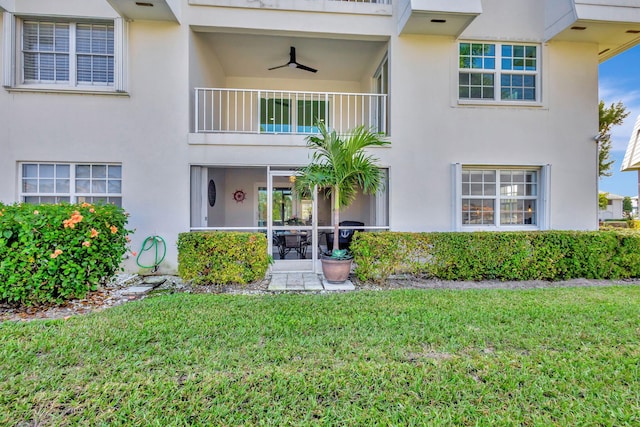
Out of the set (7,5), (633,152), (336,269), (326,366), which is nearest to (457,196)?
(336,269)

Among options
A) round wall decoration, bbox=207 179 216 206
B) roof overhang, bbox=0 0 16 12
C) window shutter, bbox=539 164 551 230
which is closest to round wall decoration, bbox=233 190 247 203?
round wall decoration, bbox=207 179 216 206

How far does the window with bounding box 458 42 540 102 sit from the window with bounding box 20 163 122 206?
28.4ft

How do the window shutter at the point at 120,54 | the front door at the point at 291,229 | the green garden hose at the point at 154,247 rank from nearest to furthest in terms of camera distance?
the window shutter at the point at 120,54 < the green garden hose at the point at 154,247 < the front door at the point at 291,229

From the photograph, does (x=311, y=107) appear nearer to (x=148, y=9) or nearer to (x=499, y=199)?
(x=148, y=9)

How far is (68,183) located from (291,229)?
5091 mm

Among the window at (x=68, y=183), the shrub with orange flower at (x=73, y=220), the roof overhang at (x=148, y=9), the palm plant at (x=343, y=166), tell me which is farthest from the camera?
the window at (x=68, y=183)

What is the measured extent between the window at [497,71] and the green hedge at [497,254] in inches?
144

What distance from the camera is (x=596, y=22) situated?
22.1 feet

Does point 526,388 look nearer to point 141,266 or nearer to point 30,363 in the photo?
point 30,363

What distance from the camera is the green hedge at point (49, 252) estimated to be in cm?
423

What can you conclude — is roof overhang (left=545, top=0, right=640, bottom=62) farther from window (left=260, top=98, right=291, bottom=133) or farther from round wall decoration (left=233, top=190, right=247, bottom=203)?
round wall decoration (left=233, top=190, right=247, bottom=203)

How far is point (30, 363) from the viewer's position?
2.84 m

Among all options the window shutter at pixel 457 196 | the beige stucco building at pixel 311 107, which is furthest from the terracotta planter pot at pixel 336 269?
the window shutter at pixel 457 196

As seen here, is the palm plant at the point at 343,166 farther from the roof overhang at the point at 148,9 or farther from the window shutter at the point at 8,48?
the window shutter at the point at 8,48
